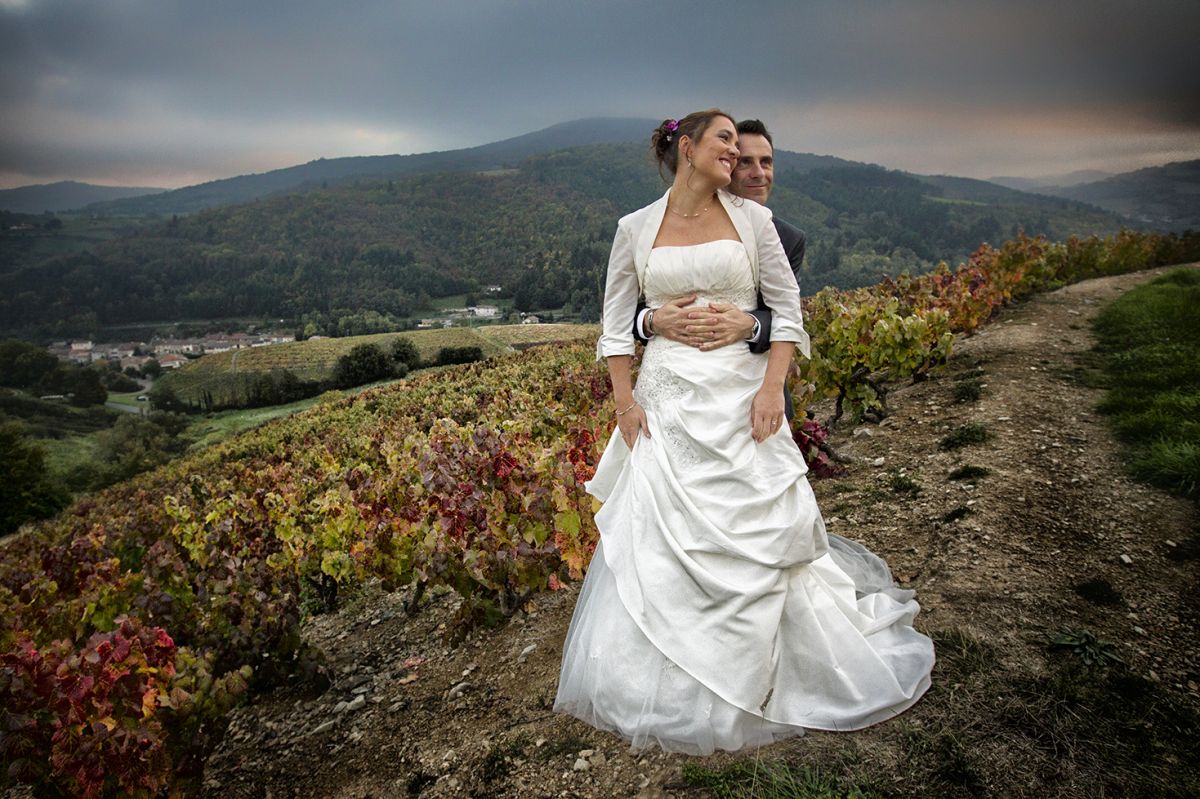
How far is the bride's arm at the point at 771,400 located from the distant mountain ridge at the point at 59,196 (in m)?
106

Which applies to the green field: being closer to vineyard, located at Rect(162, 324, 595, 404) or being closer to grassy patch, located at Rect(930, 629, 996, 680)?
vineyard, located at Rect(162, 324, 595, 404)

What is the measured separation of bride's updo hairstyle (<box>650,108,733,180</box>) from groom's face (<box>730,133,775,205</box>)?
1.99ft

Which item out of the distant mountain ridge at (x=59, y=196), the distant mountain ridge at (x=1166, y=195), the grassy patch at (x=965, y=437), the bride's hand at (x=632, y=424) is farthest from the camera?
the distant mountain ridge at (x=59, y=196)

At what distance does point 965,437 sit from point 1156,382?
2875 mm

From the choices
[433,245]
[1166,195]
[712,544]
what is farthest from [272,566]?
[433,245]

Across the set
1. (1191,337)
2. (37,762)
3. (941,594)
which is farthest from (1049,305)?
(37,762)

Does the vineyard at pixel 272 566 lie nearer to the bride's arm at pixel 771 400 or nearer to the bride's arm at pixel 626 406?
the bride's arm at pixel 626 406

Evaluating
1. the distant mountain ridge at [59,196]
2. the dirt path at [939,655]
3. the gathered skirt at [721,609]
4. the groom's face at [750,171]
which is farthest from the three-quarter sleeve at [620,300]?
the distant mountain ridge at [59,196]

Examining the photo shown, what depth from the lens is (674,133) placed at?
2773 millimetres

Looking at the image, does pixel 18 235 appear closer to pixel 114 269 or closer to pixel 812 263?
pixel 114 269

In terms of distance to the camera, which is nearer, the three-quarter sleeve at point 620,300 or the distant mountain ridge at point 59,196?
the three-quarter sleeve at point 620,300

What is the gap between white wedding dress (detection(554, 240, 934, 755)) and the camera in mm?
2318

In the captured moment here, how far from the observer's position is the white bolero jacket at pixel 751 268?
2713mm

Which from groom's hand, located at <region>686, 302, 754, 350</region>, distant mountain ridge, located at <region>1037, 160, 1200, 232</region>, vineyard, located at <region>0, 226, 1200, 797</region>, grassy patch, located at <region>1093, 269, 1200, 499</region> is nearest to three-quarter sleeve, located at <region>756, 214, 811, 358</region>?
groom's hand, located at <region>686, 302, 754, 350</region>
